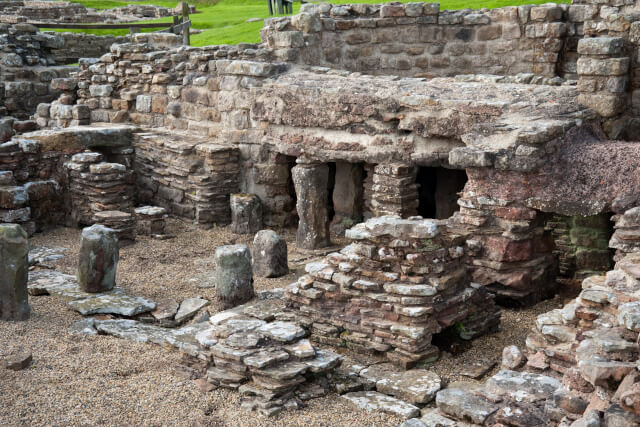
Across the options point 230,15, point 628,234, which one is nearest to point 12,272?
point 628,234

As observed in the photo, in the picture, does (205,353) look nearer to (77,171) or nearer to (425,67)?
(77,171)

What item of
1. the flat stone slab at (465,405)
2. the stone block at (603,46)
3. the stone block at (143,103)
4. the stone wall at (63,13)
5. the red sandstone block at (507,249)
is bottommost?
the flat stone slab at (465,405)

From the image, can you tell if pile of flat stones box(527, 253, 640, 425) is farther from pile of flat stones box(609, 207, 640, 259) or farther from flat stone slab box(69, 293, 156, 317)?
flat stone slab box(69, 293, 156, 317)

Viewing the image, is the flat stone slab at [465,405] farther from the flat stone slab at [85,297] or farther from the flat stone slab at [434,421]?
the flat stone slab at [85,297]

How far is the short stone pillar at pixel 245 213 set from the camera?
14438mm

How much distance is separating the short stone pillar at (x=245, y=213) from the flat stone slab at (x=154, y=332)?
4253 mm

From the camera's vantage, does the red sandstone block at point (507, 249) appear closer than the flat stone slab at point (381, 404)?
No

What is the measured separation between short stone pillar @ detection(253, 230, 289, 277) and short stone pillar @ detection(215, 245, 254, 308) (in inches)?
42.7

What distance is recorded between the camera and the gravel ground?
7.71m

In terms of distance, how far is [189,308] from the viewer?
1109 cm

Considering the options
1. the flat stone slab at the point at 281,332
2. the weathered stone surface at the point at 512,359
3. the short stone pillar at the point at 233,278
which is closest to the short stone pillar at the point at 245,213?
the short stone pillar at the point at 233,278

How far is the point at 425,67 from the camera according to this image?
52.9 ft

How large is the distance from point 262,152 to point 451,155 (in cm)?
474

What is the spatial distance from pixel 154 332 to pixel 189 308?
109cm
